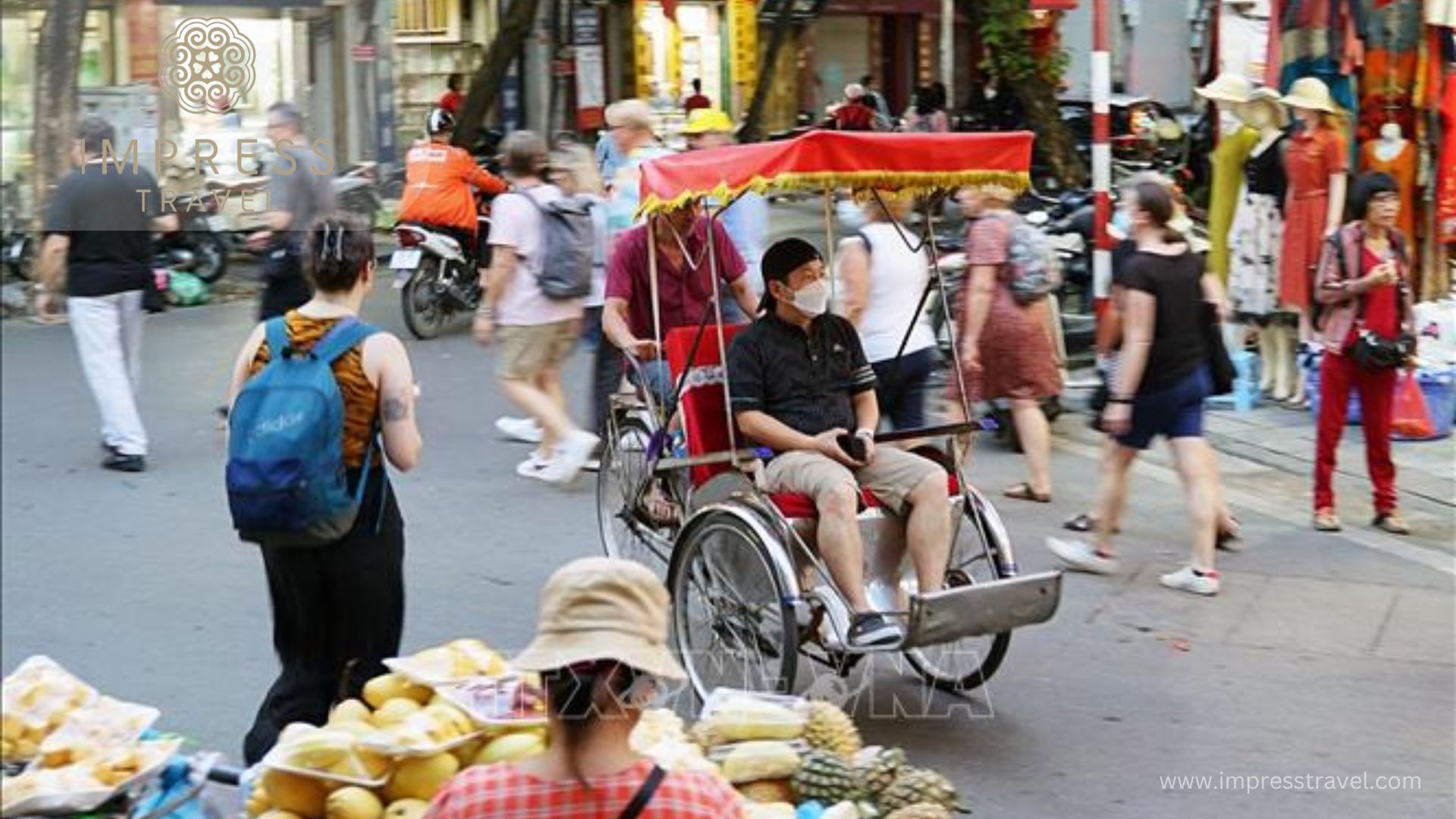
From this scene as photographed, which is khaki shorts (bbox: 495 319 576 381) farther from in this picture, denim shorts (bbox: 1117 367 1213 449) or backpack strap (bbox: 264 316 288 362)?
backpack strap (bbox: 264 316 288 362)

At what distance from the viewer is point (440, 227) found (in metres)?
13.7

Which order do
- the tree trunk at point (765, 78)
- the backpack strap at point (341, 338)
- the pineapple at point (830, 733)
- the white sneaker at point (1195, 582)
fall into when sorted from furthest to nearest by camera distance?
the tree trunk at point (765, 78), the white sneaker at point (1195, 582), the backpack strap at point (341, 338), the pineapple at point (830, 733)

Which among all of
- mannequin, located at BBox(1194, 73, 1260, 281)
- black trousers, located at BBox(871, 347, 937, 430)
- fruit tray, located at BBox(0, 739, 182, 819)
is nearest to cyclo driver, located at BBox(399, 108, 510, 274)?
mannequin, located at BBox(1194, 73, 1260, 281)

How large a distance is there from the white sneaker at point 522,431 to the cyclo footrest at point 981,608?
4.72 m

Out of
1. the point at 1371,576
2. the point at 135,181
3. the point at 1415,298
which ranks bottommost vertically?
the point at 1371,576

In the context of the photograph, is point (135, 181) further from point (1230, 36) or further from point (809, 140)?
point (1230, 36)

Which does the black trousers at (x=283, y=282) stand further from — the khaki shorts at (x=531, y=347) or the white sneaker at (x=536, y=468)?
the white sneaker at (x=536, y=468)

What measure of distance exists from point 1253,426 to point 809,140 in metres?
5.80

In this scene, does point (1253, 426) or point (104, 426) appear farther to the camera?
point (1253, 426)

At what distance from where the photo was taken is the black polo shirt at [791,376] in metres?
6.22

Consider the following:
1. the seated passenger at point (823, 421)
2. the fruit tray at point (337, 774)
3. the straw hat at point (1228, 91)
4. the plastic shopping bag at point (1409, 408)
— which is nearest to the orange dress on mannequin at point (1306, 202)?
the straw hat at point (1228, 91)

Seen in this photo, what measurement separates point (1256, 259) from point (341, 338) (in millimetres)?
7840

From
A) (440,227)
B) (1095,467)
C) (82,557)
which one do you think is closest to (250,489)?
(82,557)

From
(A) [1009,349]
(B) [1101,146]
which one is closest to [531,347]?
(A) [1009,349]
